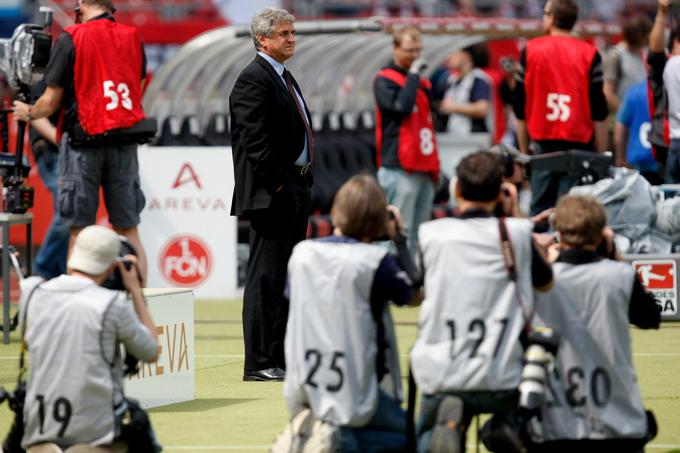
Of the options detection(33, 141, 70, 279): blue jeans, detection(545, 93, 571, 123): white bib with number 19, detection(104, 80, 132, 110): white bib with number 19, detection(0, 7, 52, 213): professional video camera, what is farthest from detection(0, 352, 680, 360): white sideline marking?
detection(545, 93, 571, 123): white bib with number 19

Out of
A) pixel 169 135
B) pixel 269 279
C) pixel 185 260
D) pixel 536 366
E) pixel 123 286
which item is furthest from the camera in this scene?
pixel 169 135

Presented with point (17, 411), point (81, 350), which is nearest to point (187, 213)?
point (17, 411)

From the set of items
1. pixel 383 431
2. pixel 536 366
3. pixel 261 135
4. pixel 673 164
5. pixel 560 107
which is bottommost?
pixel 383 431

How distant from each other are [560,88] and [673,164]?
1284 millimetres

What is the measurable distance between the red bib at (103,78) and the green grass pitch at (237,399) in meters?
1.57

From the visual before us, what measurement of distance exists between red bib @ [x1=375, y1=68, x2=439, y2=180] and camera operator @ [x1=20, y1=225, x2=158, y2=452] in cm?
714

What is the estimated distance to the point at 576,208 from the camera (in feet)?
20.7

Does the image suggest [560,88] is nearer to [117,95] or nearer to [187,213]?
[117,95]

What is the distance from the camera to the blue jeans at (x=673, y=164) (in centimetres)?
1206

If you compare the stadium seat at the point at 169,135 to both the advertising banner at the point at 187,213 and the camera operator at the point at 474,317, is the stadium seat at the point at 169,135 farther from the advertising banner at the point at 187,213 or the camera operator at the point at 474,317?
the camera operator at the point at 474,317

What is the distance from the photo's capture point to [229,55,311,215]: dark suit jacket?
28.6 feet

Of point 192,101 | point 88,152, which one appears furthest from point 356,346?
point 192,101

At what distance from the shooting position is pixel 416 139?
13219 millimetres

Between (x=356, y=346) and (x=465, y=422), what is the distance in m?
0.49
